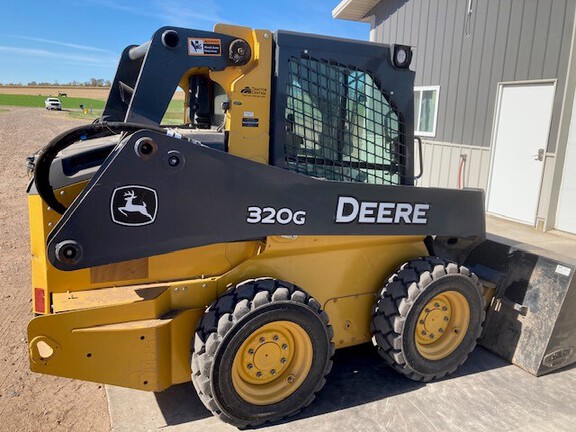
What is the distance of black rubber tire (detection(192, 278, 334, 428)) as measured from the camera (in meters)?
3.01

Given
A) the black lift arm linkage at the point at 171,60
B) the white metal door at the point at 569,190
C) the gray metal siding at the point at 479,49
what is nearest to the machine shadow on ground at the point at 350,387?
the black lift arm linkage at the point at 171,60

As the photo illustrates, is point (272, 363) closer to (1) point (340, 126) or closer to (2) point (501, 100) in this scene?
(1) point (340, 126)

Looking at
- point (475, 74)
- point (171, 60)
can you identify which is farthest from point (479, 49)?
point (171, 60)

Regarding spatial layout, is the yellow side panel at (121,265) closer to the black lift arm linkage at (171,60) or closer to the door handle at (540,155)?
the black lift arm linkage at (171,60)

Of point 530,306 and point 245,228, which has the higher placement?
point 245,228

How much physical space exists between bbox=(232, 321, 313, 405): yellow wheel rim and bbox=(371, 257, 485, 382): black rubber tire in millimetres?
703

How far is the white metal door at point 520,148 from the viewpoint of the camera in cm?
777

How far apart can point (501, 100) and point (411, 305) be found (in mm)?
6354

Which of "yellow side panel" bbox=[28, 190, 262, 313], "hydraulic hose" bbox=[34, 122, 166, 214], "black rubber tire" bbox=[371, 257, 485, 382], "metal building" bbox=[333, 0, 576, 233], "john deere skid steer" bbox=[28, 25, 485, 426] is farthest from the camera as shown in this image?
"metal building" bbox=[333, 0, 576, 233]

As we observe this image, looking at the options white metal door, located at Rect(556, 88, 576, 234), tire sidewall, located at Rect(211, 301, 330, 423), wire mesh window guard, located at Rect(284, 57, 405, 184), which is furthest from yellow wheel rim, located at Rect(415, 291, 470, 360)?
white metal door, located at Rect(556, 88, 576, 234)

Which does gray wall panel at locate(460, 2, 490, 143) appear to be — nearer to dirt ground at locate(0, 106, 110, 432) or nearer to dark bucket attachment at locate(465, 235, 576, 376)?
dark bucket attachment at locate(465, 235, 576, 376)

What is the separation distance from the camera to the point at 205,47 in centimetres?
310

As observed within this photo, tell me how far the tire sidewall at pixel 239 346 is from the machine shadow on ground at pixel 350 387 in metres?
0.17

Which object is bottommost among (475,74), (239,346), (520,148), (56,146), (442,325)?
(442,325)
